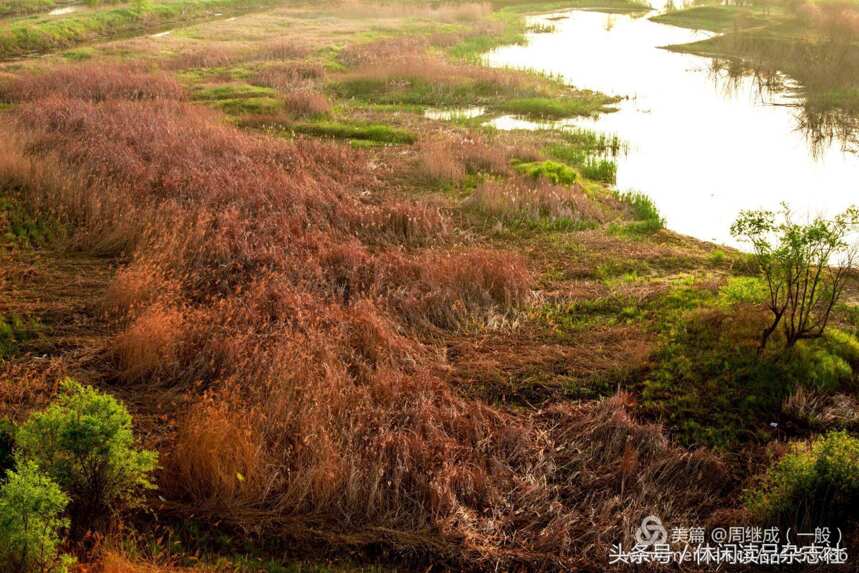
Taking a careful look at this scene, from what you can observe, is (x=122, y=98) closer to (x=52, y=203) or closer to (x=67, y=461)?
(x=52, y=203)

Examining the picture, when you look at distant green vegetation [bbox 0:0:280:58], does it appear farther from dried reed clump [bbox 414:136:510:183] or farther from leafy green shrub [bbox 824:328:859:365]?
leafy green shrub [bbox 824:328:859:365]

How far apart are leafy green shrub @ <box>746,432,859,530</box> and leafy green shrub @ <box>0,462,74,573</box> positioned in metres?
6.19

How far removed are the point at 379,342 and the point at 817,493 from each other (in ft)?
17.2

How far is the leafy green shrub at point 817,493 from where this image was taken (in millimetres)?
6910

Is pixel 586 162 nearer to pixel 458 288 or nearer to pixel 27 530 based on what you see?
pixel 458 288

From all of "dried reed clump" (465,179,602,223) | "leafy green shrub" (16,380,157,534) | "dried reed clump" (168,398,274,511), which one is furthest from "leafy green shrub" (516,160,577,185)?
"leafy green shrub" (16,380,157,534)

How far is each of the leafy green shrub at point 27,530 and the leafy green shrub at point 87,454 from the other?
2.51 feet

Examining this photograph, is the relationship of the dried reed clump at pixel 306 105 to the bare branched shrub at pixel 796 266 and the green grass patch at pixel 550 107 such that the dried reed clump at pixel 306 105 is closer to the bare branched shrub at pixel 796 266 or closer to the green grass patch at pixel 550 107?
the green grass patch at pixel 550 107

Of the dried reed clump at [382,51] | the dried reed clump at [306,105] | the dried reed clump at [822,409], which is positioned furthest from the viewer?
the dried reed clump at [382,51]

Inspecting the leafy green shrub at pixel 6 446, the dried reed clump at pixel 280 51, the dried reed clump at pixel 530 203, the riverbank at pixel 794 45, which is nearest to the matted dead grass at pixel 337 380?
the leafy green shrub at pixel 6 446

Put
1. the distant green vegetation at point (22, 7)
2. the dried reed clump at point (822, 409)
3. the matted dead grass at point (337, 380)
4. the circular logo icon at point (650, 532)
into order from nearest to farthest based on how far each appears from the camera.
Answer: the circular logo icon at point (650, 532), the matted dead grass at point (337, 380), the dried reed clump at point (822, 409), the distant green vegetation at point (22, 7)

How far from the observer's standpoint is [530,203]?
15.3m

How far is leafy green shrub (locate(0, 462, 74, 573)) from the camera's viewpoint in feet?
18.2

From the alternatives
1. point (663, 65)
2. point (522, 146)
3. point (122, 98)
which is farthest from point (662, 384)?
point (663, 65)
